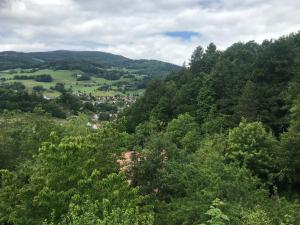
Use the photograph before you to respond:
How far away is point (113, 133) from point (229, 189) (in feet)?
33.3

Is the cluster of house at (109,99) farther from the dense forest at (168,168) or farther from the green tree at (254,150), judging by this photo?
the green tree at (254,150)

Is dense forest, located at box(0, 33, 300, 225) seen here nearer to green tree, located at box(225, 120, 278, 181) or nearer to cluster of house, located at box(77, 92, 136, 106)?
green tree, located at box(225, 120, 278, 181)

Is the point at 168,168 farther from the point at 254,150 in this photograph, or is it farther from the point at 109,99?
the point at 109,99

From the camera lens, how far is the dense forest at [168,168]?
22672 mm

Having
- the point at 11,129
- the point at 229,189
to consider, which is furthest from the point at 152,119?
the point at 229,189

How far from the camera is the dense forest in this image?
22.7 meters

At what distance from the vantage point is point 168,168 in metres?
28.3

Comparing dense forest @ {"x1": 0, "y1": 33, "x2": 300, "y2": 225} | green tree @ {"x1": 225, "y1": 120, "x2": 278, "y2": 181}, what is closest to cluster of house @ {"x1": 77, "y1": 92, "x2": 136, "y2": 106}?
dense forest @ {"x1": 0, "y1": 33, "x2": 300, "y2": 225}

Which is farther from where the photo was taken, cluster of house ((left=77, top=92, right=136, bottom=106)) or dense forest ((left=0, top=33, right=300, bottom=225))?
cluster of house ((left=77, top=92, right=136, bottom=106))

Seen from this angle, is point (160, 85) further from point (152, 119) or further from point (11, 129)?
point (11, 129)

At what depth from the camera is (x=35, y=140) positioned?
126 ft

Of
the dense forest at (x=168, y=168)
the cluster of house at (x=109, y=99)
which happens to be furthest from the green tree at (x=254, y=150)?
the cluster of house at (x=109, y=99)

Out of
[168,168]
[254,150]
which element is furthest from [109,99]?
[168,168]

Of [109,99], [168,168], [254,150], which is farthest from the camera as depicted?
[109,99]
